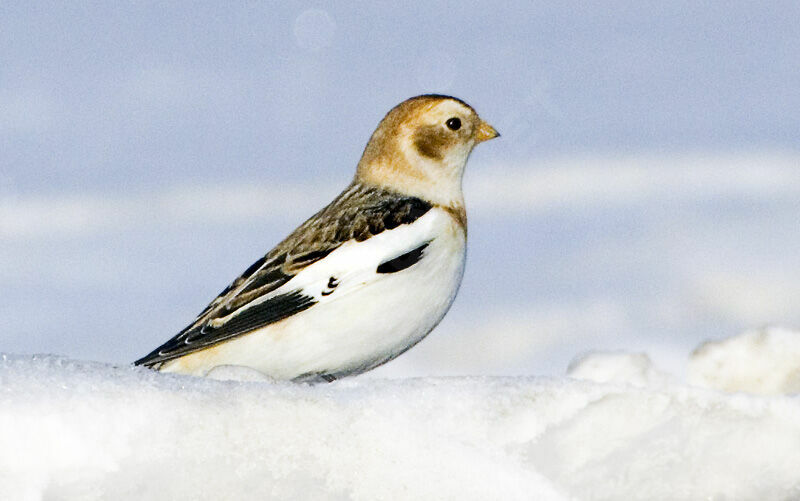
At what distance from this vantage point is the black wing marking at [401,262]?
7191mm

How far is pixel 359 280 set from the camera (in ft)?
23.4

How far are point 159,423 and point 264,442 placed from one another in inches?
15.5

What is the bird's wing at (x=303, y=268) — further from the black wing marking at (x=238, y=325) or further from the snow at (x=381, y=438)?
the snow at (x=381, y=438)

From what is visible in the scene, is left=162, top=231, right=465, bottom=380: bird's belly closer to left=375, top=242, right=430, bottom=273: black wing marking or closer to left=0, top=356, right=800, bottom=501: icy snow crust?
left=375, top=242, right=430, bottom=273: black wing marking

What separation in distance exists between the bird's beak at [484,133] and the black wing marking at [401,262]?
1.42 meters

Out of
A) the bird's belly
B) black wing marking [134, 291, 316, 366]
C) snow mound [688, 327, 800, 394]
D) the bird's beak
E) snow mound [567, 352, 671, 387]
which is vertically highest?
the bird's beak

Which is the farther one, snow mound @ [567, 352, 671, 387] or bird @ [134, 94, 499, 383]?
bird @ [134, 94, 499, 383]

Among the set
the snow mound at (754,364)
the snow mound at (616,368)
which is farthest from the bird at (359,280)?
the snow mound at (754,364)

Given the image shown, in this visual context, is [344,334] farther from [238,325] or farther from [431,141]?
[431,141]

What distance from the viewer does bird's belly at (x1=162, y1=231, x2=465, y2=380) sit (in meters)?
6.94

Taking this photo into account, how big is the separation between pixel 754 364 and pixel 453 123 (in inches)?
125

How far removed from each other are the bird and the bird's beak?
0.39m

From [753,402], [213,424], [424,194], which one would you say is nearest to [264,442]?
[213,424]

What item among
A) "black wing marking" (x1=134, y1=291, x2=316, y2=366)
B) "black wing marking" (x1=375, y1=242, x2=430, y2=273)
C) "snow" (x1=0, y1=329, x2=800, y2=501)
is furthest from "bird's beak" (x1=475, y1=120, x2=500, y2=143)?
"snow" (x1=0, y1=329, x2=800, y2=501)
